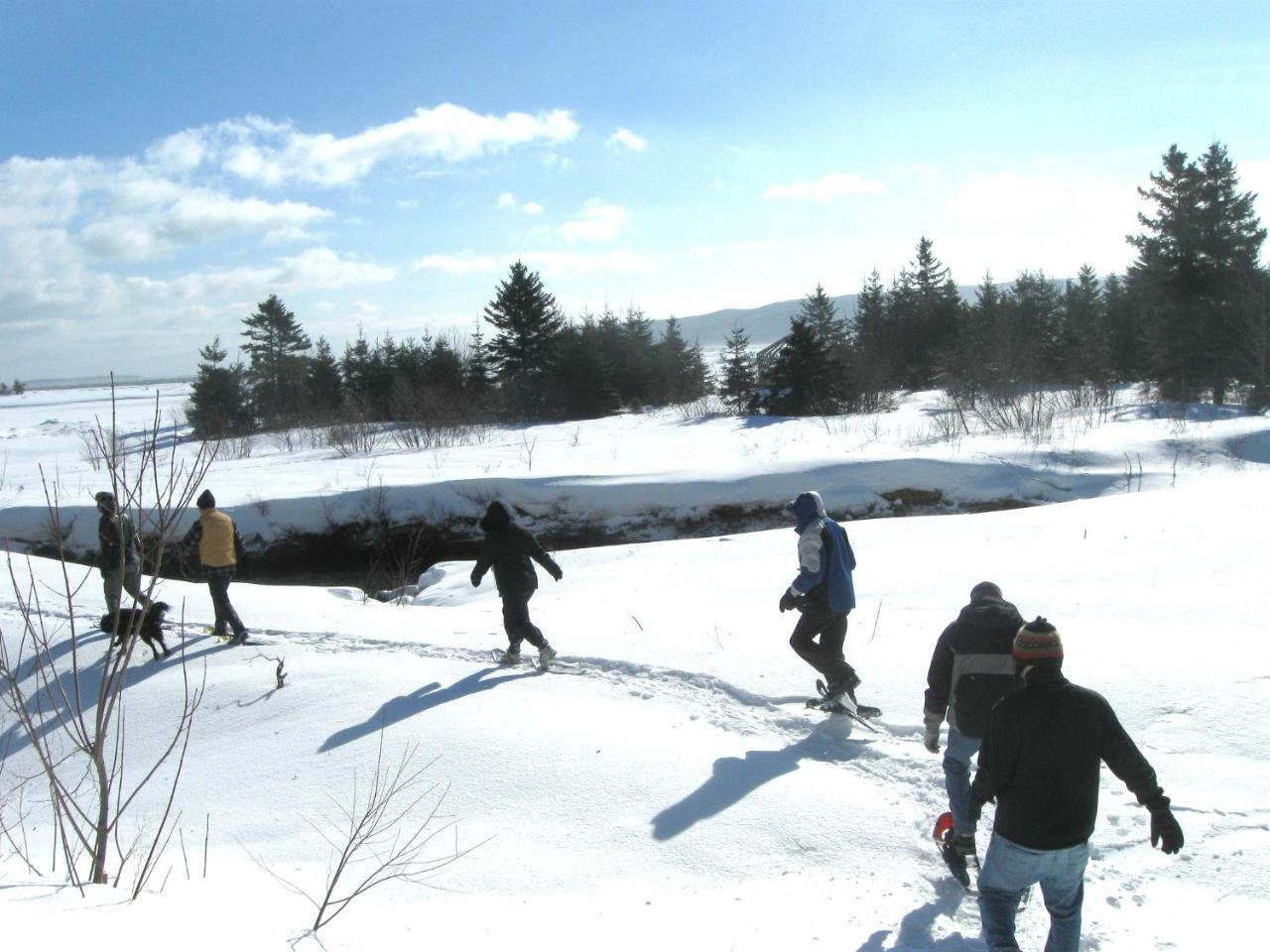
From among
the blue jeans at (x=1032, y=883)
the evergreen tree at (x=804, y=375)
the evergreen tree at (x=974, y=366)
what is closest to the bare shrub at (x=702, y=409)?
the evergreen tree at (x=804, y=375)

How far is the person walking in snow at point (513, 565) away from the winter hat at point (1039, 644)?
4.67 m

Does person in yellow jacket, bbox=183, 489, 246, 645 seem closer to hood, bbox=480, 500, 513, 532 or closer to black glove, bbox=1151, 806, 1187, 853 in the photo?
hood, bbox=480, 500, 513, 532

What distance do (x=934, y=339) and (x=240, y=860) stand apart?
44.3 meters

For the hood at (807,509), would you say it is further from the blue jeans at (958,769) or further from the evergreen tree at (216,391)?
the evergreen tree at (216,391)

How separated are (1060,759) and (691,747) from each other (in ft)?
9.60

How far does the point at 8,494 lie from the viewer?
705 inches

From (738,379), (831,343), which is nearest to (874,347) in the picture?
(831,343)

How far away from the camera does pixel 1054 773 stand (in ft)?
9.99

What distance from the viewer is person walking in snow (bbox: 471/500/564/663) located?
7.25m

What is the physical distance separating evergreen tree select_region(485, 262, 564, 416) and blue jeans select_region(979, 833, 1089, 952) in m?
35.4

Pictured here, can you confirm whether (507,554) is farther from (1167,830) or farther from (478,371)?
(478,371)

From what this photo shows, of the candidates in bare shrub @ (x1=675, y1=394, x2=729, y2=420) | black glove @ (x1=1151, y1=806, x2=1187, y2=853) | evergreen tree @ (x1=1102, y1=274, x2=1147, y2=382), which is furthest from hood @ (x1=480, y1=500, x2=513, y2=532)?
evergreen tree @ (x1=1102, y1=274, x2=1147, y2=382)

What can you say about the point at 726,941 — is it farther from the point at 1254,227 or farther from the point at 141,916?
the point at 1254,227

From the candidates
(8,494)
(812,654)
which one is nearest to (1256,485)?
(812,654)
